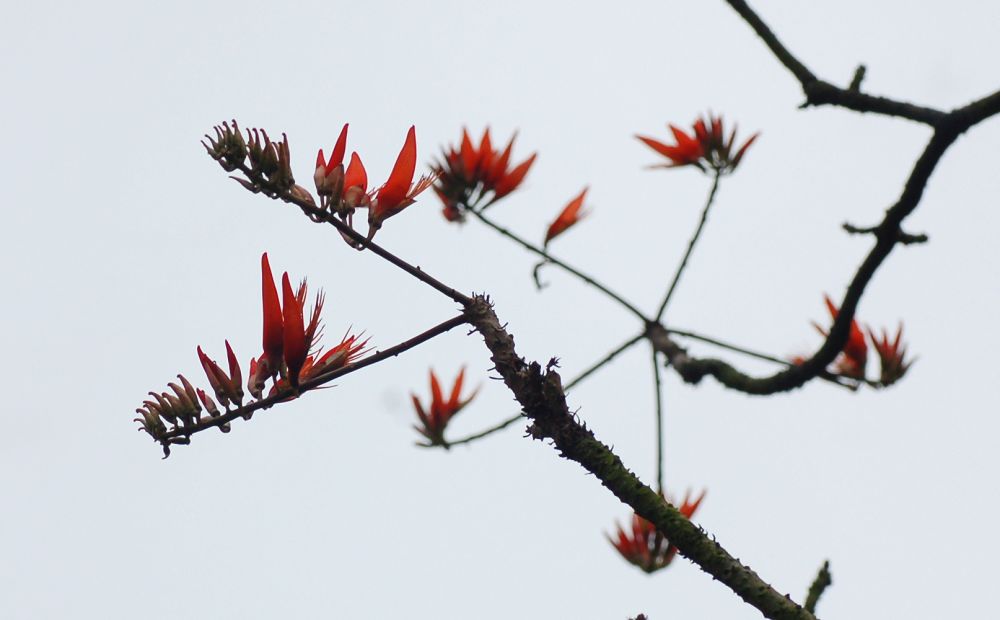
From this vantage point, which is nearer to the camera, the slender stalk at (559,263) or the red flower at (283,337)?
the red flower at (283,337)

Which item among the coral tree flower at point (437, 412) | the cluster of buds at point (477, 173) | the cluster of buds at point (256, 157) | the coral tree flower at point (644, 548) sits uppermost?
the cluster of buds at point (477, 173)

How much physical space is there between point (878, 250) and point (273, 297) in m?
0.79

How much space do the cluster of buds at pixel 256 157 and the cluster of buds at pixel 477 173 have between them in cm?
125

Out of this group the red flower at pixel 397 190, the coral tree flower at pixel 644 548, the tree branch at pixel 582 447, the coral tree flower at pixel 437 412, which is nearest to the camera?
the tree branch at pixel 582 447

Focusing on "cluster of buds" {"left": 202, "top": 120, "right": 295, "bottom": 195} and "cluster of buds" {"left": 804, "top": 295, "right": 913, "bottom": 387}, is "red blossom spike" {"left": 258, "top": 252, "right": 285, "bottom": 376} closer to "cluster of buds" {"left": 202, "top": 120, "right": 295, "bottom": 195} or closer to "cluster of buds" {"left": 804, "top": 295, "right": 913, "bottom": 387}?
"cluster of buds" {"left": 202, "top": 120, "right": 295, "bottom": 195}

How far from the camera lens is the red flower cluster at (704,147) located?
214 centimetres

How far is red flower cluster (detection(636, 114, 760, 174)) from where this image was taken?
214 centimetres

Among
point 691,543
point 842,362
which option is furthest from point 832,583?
point 842,362

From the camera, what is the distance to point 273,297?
824 millimetres

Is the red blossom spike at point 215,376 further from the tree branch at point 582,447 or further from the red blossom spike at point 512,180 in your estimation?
the red blossom spike at point 512,180

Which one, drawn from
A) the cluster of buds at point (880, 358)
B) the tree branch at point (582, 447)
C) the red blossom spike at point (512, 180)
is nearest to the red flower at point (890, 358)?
the cluster of buds at point (880, 358)

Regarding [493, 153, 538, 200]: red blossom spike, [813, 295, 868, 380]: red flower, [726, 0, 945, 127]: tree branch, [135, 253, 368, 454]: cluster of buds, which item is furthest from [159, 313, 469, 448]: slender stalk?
[813, 295, 868, 380]: red flower

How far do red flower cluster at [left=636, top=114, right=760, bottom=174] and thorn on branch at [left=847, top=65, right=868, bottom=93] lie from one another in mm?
800

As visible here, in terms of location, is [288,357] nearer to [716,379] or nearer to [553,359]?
[553,359]
